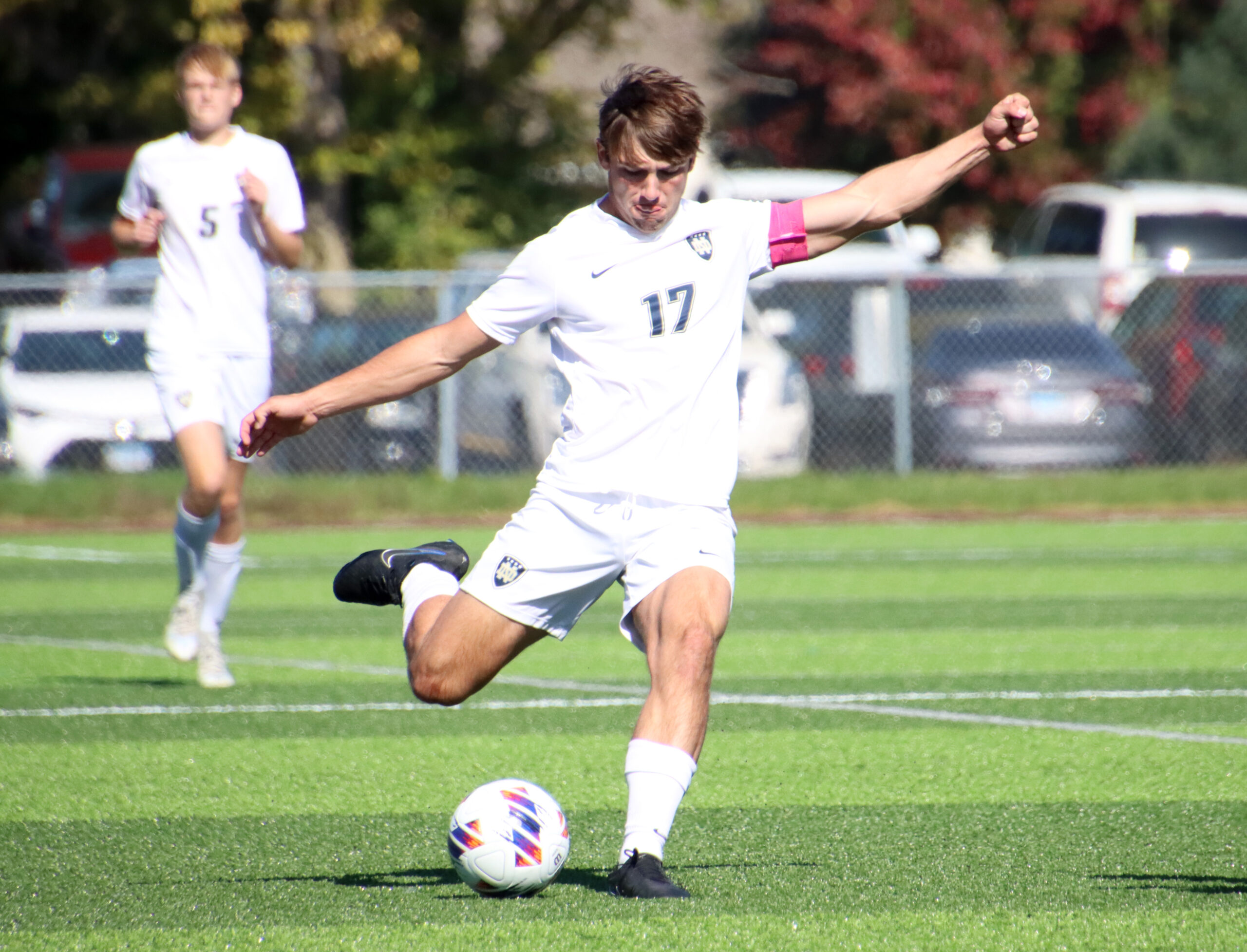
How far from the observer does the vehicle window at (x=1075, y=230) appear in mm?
20922

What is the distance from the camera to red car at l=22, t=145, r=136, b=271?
24.5 m

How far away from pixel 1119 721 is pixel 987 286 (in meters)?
10.8

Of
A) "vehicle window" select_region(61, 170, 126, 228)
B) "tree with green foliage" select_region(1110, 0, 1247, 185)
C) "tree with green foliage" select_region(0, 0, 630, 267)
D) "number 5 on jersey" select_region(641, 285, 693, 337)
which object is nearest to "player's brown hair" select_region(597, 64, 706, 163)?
"number 5 on jersey" select_region(641, 285, 693, 337)

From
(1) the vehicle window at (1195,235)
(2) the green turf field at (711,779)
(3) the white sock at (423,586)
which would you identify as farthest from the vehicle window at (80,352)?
(3) the white sock at (423,586)

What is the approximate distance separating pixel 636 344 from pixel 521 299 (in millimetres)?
322

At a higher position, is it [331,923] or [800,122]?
[800,122]

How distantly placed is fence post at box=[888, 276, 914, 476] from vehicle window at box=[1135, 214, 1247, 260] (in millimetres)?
5080

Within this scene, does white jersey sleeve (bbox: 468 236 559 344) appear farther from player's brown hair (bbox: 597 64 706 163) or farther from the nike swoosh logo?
the nike swoosh logo

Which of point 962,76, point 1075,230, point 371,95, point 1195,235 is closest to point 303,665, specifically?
point 1195,235

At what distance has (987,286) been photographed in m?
16.9

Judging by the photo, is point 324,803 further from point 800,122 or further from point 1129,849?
point 800,122

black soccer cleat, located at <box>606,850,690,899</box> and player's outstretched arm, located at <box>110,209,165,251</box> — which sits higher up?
player's outstretched arm, located at <box>110,209,165,251</box>

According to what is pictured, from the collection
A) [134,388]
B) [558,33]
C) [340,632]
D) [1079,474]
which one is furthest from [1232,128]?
[340,632]

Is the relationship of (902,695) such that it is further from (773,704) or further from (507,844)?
(507,844)
